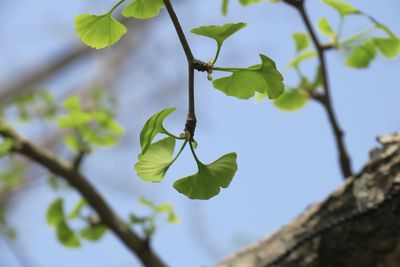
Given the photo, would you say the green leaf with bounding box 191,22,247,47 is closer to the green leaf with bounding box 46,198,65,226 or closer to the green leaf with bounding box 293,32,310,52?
the green leaf with bounding box 293,32,310,52

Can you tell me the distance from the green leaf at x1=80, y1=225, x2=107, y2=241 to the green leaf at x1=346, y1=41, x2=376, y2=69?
32 centimetres

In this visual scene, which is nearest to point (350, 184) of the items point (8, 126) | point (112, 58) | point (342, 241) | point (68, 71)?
point (342, 241)

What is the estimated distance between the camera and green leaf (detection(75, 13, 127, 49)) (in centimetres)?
26

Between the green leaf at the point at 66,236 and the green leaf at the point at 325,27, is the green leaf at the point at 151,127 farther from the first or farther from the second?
the green leaf at the point at 66,236

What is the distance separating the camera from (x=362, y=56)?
479 millimetres

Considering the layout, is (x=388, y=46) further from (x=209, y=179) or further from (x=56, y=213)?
(x=56, y=213)

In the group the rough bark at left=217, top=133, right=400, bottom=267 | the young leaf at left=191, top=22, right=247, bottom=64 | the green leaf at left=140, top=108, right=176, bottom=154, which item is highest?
the young leaf at left=191, top=22, right=247, bottom=64

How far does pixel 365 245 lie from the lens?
442 mm

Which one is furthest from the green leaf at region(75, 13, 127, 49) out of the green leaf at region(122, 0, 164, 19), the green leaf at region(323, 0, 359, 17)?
the green leaf at region(323, 0, 359, 17)

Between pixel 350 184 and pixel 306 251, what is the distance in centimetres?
7

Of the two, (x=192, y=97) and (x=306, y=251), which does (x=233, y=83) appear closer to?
(x=192, y=97)

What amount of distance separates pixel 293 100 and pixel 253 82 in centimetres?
27

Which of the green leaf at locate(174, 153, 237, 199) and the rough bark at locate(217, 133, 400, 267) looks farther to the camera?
the rough bark at locate(217, 133, 400, 267)

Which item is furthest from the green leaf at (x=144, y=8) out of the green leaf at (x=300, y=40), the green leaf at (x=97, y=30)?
the green leaf at (x=300, y=40)
